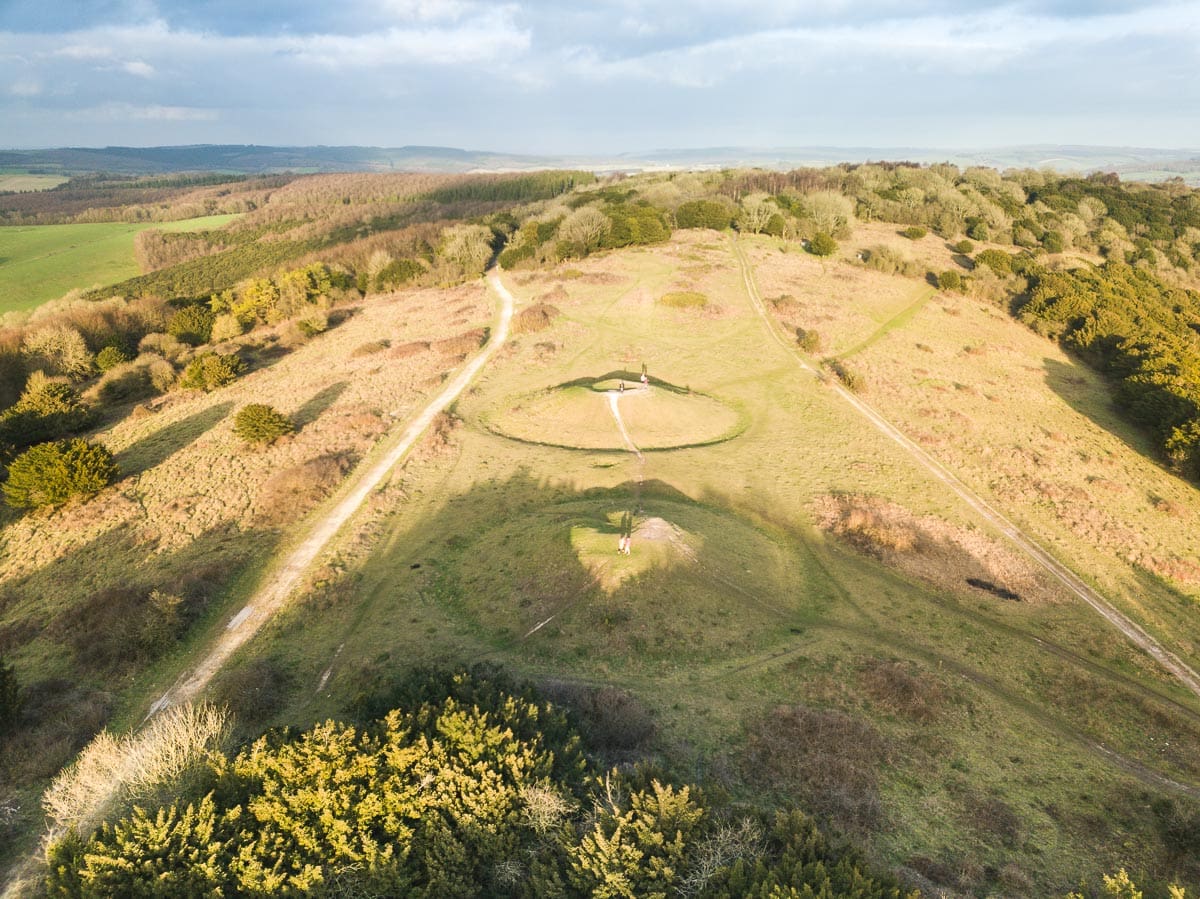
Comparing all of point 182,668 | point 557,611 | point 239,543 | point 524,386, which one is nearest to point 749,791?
point 557,611

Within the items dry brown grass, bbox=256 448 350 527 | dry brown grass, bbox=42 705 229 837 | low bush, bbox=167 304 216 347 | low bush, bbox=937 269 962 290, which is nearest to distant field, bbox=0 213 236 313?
low bush, bbox=167 304 216 347

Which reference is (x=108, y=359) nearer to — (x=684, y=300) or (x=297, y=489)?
(x=297, y=489)

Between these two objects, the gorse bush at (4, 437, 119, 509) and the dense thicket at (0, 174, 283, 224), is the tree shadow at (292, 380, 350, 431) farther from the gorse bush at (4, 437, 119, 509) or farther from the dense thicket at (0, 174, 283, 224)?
the dense thicket at (0, 174, 283, 224)

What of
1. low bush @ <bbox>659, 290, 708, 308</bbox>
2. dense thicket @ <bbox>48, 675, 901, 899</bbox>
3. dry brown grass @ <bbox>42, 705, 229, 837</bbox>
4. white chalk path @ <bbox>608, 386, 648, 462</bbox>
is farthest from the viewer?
low bush @ <bbox>659, 290, 708, 308</bbox>

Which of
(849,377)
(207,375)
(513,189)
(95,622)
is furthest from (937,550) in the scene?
(513,189)

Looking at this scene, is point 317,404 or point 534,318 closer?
point 317,404

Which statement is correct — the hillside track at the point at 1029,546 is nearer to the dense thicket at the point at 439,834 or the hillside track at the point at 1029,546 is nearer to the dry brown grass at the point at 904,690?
the dry brown grass at the point at 904,690

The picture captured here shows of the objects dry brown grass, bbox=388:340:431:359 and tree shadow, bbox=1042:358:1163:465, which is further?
dry brown grass, bbox=388:340:431:359
